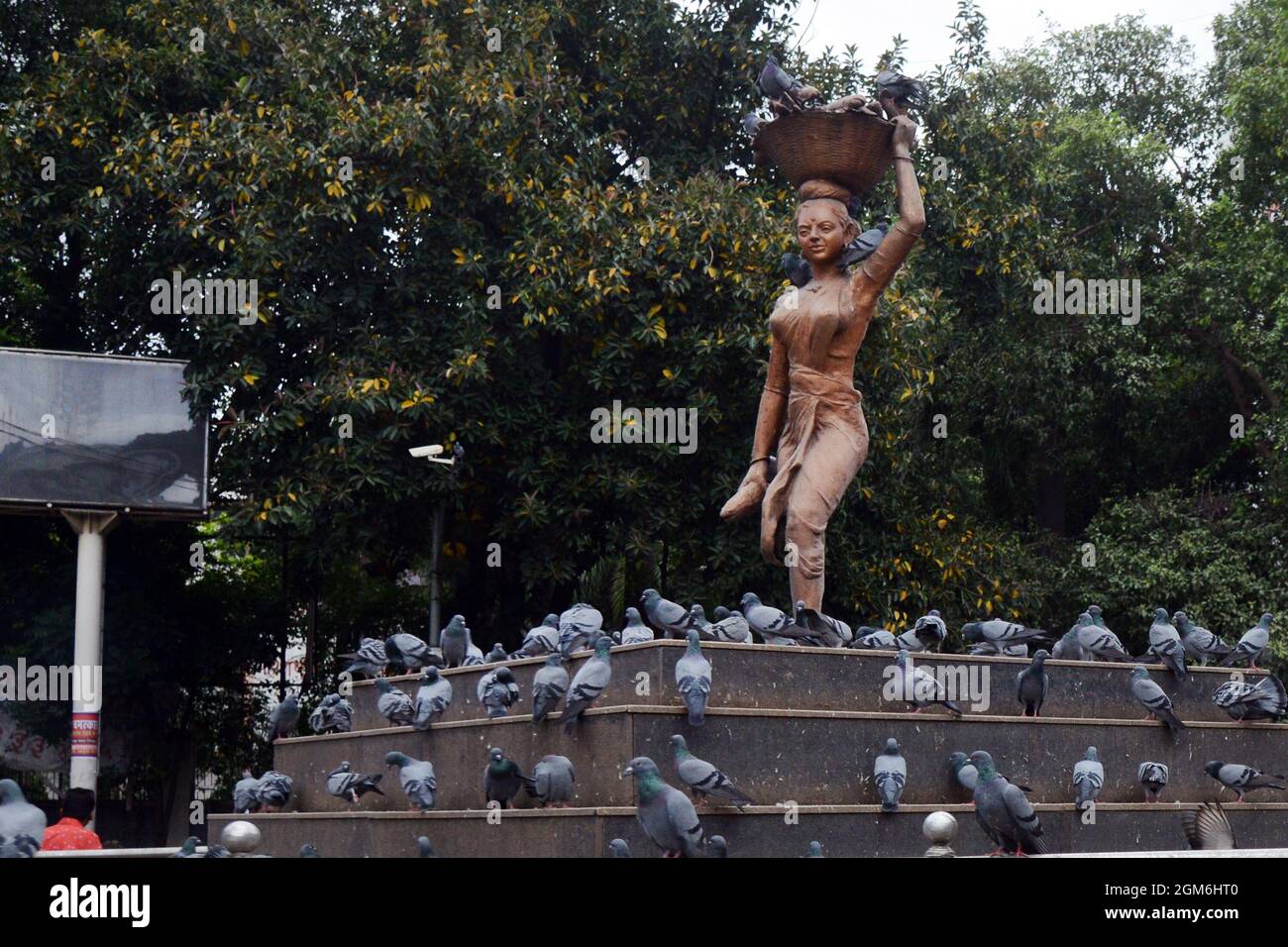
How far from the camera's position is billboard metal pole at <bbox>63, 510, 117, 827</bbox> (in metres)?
17.4

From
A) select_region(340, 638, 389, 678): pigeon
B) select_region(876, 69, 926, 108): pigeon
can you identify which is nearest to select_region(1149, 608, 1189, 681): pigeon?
select_region(876, 69, 926, 108): pigeon

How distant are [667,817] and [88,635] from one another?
11.8 meters

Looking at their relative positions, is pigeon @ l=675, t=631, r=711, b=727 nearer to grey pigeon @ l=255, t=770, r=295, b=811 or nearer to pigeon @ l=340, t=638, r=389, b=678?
pigeon @ l=340, t=638, r=389, b=678

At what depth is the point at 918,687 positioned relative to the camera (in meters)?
9.84

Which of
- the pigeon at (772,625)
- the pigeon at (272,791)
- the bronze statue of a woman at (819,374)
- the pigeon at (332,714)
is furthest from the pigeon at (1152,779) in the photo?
the pigeon at (272,791)

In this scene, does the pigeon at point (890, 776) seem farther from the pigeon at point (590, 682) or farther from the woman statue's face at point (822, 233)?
the woman statue's face at point (822, 233)

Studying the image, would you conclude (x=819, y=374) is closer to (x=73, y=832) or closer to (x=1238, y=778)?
(x=1238, y=778)

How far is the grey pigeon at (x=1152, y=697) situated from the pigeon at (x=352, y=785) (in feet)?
17.1

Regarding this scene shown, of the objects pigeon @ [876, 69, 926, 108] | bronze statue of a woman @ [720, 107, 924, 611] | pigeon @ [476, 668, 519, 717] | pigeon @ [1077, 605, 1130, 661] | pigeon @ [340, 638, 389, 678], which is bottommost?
pigeon @ [476, 668, 519, 717]

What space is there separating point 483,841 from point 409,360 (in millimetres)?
8571

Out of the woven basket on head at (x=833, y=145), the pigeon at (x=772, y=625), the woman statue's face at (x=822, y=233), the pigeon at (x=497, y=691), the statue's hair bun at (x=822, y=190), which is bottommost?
the pigeon at (x=497, y=691)

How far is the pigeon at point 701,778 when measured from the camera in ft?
27.4

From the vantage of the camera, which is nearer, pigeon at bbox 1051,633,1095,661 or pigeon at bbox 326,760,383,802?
pigeon at bbox 326,760,383,802

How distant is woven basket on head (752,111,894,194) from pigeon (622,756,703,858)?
16.0ft
